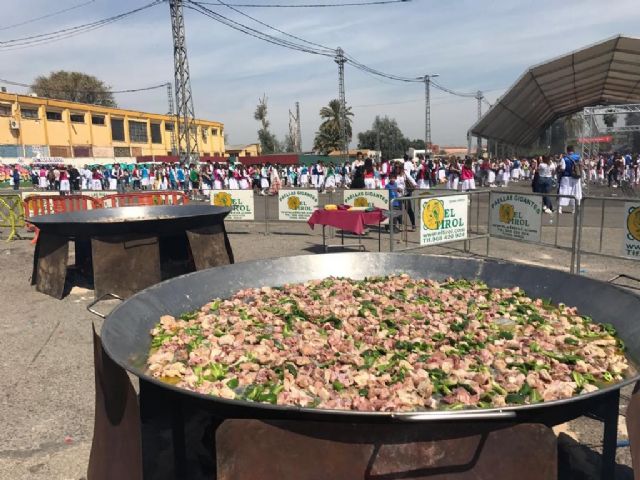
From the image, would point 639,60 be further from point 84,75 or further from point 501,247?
point 84,75

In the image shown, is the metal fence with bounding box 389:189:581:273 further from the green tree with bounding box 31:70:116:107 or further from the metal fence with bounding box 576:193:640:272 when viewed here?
the green tree with bounding box 31:70:116:107

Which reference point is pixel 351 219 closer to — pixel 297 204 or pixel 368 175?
pixel 297 204

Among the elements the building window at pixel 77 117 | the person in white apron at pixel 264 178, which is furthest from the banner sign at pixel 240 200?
the building window at pixel 77 117

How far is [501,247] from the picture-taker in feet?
37.0

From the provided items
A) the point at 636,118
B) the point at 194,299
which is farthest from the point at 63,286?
the point at 636,118

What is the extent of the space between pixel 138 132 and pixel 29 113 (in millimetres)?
17068

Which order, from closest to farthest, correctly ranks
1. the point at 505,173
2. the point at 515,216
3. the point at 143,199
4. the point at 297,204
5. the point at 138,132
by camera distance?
the point at 515,216
the point at 297,204
the point at 143,199
the point at 505,173
the point at 138,132

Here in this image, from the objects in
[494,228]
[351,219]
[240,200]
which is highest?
[240,200]

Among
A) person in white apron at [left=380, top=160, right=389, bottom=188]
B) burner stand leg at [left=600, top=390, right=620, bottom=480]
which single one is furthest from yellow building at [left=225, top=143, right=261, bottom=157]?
burner stand leg at [left=600, top=390, right=620, bottom=480]

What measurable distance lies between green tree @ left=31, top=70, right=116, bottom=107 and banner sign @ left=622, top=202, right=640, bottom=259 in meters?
78.3

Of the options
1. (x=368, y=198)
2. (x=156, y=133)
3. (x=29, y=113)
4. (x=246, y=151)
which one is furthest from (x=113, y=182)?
(x=246, y=151)

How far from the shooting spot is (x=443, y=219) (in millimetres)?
9422

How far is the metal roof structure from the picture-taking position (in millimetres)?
20719

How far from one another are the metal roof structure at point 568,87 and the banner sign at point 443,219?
546 inches
